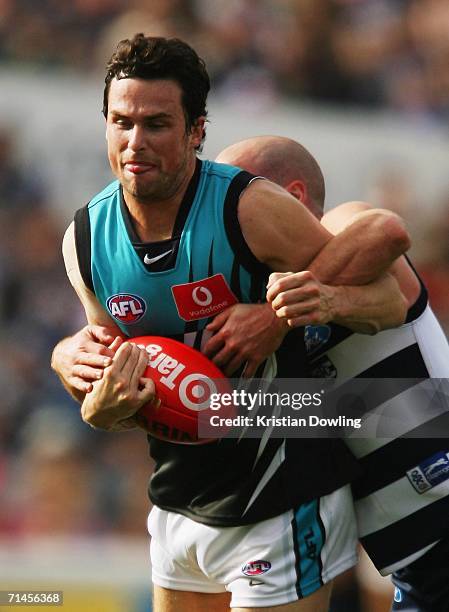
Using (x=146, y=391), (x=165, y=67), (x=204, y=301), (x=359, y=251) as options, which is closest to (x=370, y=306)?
(x=359, y=251)

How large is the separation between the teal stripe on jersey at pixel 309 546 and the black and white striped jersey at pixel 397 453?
313 mm

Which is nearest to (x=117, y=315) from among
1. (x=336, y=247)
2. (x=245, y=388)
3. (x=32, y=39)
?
(x=245, y=388)

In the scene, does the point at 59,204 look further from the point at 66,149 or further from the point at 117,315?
the point at 117,315

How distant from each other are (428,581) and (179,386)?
48.6 inches

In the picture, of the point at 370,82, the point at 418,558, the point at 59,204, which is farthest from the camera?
the point at 370,82

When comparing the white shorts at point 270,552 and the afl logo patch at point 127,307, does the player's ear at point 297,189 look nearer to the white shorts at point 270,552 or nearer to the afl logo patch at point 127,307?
the afl logo patch at point 127,307

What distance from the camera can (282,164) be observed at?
452 centimetres

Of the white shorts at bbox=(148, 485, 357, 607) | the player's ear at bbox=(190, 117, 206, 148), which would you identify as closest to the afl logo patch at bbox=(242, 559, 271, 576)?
the white shorts at bbox=(148, 485, 357, 607)

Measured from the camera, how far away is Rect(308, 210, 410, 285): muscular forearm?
3.79 meters

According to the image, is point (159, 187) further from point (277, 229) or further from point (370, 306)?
point (370, 306)

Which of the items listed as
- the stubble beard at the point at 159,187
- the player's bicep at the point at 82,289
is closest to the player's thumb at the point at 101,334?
the player's bicep at the point at 82,289

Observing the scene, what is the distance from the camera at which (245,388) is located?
3949 mm

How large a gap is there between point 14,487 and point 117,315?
170 inches

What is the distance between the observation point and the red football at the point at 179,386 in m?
3.79
